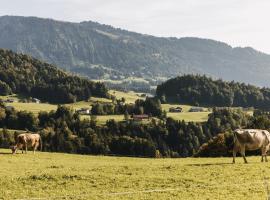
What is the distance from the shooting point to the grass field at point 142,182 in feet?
86.2

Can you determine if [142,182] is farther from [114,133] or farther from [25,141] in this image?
[114,133]

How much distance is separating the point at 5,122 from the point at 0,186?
6267 inches

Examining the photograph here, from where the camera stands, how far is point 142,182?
29.5m

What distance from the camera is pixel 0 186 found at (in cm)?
2923

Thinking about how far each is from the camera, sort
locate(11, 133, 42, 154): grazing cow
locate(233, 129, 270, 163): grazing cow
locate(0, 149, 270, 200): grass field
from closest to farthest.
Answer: locate(0, 149, 270, 200): grass field → locate(233, 129, 270, 163): grazing cow → locate(11, 133, 42, 154): grazing cow

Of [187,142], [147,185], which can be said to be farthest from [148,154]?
[147,185]

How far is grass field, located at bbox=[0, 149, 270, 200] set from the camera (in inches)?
1035

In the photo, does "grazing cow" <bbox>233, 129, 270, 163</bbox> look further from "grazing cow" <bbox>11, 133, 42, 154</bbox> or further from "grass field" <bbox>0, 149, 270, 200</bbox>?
"grazing cow" <bbox>11, 133, 42, 154</bbox>

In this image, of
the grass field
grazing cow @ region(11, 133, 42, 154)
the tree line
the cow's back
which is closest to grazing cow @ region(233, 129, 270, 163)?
the cow's back

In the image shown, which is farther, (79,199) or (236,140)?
(236,140)

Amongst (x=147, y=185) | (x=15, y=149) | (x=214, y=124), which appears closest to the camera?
(x=147, y=185)

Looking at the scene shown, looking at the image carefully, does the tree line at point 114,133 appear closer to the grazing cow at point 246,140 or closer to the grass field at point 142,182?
the grazing cow at point 246,140

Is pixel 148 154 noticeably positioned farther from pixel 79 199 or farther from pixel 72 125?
pixel 79 199

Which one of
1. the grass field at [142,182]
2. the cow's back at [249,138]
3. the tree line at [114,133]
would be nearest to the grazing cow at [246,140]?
the cow's back at [249,138]
